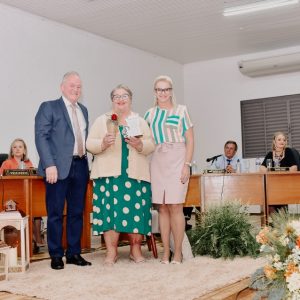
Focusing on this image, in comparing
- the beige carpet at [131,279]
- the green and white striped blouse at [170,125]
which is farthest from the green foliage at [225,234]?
the green and white striped blouse at [170,125]

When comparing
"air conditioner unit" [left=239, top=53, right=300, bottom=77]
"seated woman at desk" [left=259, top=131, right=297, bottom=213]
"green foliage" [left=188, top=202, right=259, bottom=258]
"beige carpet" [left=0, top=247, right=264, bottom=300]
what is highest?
"air conditioner unit" [left=239, top=53, right=300, bottom=77]

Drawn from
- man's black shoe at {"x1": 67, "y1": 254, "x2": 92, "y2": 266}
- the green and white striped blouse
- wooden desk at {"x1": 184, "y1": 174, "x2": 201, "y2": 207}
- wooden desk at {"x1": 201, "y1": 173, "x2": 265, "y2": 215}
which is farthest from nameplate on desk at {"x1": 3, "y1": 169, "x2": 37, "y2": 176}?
wooden desk at {"x1": 201, "y1": 173, "x2": 265, "y2": 215}

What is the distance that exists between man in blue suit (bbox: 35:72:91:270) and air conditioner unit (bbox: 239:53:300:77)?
536 cm

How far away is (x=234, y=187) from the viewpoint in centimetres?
497

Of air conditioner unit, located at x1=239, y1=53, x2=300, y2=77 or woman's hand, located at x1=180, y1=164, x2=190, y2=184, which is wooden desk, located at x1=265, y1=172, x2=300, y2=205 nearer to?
woman's hand, located at x1=180, y1=164, x2=190, y2=184

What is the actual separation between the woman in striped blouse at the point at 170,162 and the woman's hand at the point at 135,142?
217 mm

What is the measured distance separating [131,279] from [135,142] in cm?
93

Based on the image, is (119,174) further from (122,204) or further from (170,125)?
(170,125)

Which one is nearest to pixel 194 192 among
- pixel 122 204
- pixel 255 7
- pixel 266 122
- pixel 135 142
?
pixel 122 204

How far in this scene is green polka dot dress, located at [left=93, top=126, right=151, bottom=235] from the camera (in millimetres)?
3484

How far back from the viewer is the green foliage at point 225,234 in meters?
3.80

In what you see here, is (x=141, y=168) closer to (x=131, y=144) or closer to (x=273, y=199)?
(x=131, y=144)

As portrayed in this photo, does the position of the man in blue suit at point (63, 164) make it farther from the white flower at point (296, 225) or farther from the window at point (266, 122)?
the window at point (266, 122)

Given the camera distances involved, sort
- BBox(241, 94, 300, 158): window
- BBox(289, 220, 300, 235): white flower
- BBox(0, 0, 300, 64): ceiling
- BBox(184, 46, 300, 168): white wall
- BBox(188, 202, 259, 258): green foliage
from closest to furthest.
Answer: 1. BBox(289, 220, 300, 235): white flower
2. BBox(188, 202, 259, 258): green foliage
3. BBox(0, 0, 300, 64): ceiling
4. BBox(241, 94, 300, 158): window
5. BBox(184, 46, 300, 168): white wall
